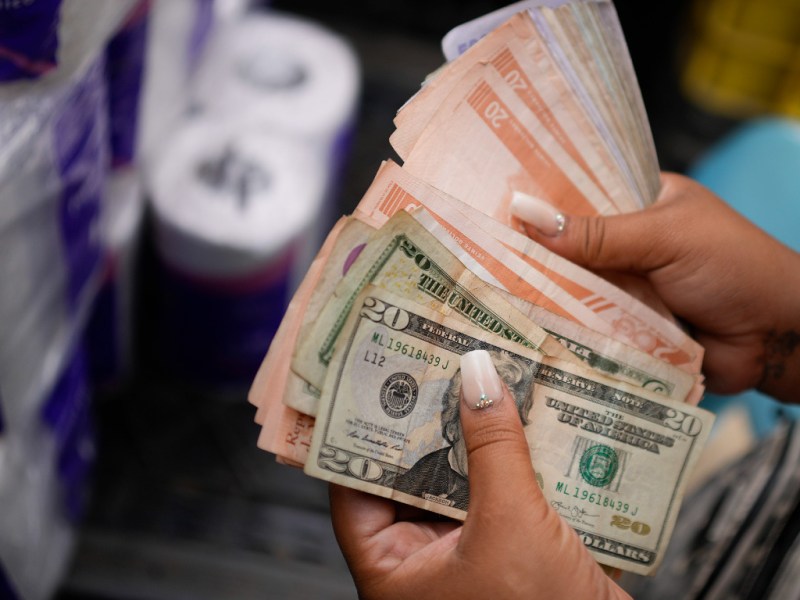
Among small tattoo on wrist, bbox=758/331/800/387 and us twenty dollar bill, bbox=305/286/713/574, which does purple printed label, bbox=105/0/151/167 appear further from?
small tattoo on wrist, bbox=758/331/800/387

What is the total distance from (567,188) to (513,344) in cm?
22

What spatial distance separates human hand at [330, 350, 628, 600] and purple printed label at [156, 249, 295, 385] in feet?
2.13

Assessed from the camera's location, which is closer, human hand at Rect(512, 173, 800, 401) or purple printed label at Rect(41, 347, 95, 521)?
human hand at Rect(512, 173, 800, 401)

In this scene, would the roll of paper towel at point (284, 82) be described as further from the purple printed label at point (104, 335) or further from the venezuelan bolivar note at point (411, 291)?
the venezuelan bolivar note at point (411, 291)

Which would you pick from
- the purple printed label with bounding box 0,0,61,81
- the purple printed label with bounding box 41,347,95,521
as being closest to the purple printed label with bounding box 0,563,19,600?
the purple printed label with bounding box 41,347,95,521

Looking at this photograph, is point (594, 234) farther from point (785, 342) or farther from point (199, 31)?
point (199, 31)

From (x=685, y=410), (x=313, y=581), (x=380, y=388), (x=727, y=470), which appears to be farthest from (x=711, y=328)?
(x=313, y=581)

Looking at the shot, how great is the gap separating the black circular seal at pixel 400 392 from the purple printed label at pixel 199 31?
2.69ft

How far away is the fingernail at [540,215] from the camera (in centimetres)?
79

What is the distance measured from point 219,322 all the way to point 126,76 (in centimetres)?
42

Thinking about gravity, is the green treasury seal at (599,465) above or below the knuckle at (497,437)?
below

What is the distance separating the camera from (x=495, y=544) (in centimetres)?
64

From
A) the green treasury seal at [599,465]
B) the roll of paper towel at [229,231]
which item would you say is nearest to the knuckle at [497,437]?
the green treasury seal at [599,465]

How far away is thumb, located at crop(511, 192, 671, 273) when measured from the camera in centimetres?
79
